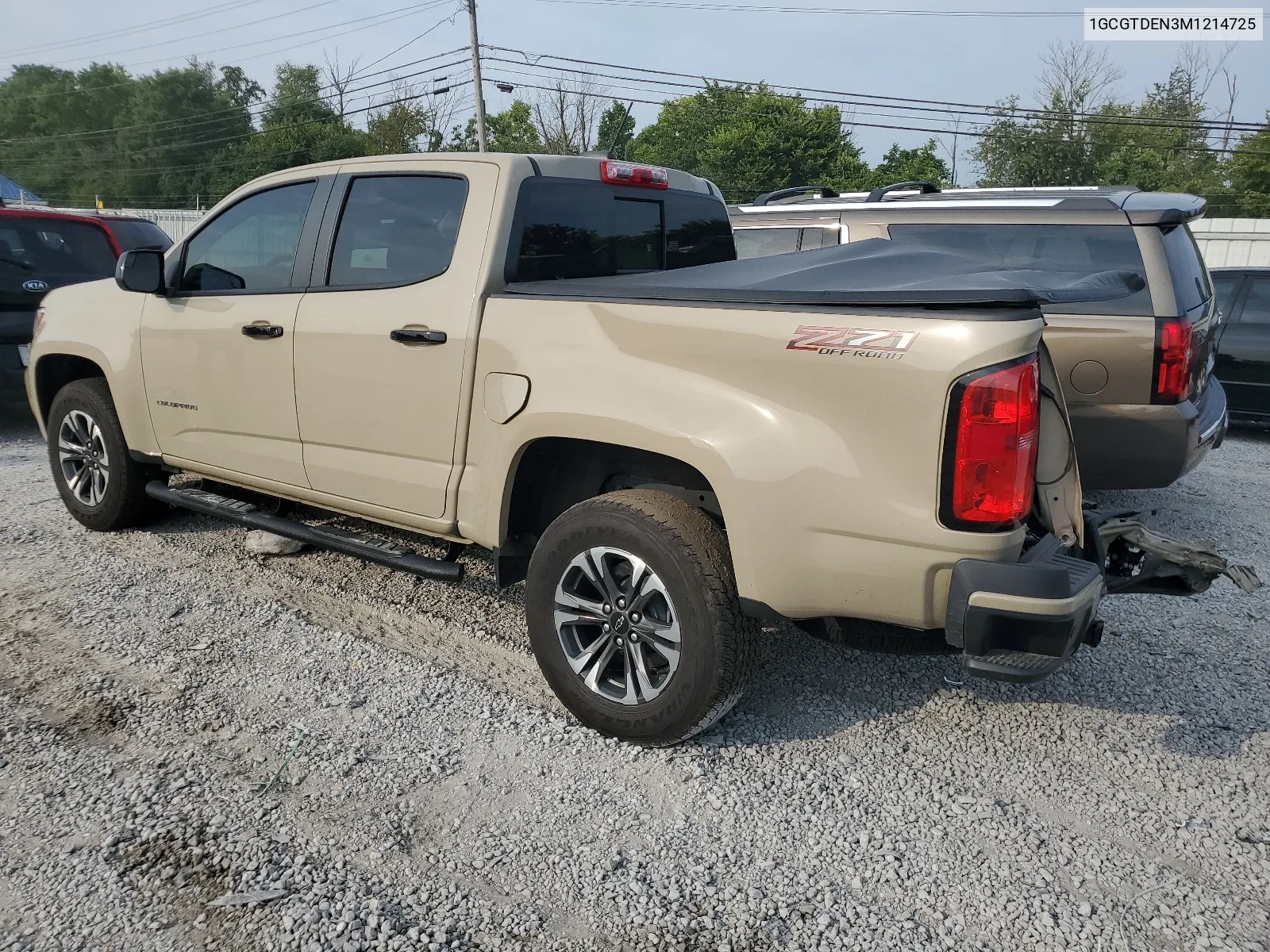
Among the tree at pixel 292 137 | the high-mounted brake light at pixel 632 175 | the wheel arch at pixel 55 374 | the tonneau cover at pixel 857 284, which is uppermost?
the tree at pixel 292 137

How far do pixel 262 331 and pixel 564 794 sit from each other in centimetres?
248

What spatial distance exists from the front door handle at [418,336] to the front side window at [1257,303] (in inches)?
314

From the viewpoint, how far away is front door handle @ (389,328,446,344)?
3.50 metres

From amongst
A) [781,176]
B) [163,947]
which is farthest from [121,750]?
[781,176]

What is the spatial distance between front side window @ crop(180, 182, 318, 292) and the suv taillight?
3002 millimetres

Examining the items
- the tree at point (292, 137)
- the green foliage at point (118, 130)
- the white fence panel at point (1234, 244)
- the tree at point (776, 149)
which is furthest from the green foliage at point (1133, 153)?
the green foliage at point (118, 130)

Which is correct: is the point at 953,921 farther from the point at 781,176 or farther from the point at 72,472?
the point at 781,176

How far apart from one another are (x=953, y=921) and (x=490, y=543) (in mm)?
1984

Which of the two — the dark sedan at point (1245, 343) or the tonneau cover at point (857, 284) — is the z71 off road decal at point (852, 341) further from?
the dark sedan at point (1245, 343)

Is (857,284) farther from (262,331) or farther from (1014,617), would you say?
(262,331)

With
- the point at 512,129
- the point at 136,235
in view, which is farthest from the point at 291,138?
the point at 136,235

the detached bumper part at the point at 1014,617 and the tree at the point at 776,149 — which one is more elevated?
the tree at the point at 776,149

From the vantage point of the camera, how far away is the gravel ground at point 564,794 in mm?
2418

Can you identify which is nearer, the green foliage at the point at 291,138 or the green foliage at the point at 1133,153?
the green foliage at the point at 1133,153
